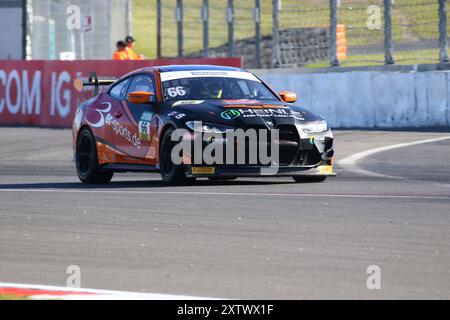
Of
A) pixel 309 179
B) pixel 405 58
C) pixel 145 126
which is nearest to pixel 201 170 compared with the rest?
pixel 145 126

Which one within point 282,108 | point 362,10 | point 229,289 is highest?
point 362,10

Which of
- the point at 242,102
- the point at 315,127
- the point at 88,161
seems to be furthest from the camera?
the point at 88,161

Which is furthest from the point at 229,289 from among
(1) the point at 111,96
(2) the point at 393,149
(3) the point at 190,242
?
(2) the point at 393,149

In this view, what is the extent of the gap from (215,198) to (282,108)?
1.86 m

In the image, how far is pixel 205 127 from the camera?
41.4 feet

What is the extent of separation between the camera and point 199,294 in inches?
265

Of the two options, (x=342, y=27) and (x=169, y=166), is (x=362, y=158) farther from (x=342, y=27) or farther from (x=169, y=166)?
(x=342, y=27)

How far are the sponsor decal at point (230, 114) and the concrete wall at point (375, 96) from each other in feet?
30.6

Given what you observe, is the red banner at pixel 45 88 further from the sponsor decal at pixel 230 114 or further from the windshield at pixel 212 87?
the sponsor decal at pixel 230 114

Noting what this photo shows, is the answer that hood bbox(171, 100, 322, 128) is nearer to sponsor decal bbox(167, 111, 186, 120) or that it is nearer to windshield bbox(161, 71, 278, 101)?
sponsor decal bbox(167, 111, 186, 120)

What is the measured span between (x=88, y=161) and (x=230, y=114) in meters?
2.64

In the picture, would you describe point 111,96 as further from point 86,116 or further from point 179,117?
point 179,117

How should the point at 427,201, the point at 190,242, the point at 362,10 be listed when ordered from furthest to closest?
the point at 362,10 < the point at 427,201 < the point at 190,242

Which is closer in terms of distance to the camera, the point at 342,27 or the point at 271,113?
the point at 271,113
